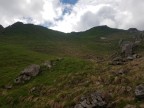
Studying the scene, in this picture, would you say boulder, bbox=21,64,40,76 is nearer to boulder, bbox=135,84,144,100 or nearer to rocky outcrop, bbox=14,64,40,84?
rocky outcrop, bbox=14,64,40,84

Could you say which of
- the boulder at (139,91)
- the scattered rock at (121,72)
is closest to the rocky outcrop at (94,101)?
the boulder at (139,91)

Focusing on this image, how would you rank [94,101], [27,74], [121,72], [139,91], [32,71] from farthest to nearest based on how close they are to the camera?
[32,71]
[27,74]
[121,72]
[139,91]
[94,101]

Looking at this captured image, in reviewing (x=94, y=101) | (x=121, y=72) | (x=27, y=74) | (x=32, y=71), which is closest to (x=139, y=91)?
(x=94, y=101)

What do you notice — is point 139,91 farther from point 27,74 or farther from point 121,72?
point 27,74

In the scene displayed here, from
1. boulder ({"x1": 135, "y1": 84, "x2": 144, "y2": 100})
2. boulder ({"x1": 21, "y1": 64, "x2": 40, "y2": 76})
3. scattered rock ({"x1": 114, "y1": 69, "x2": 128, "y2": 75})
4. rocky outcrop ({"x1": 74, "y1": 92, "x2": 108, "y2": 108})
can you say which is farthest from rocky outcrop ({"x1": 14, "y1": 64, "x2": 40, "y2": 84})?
boulder ({"x1": 135, "y1": 84, "x2": 144, "y2": 100})

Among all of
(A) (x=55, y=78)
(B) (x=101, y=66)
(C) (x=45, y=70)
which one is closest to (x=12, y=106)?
(A) (x=55, y=78)

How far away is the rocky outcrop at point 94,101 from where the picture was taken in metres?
54.7

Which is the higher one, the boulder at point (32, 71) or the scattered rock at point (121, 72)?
the scattered rock at point (121, 72)

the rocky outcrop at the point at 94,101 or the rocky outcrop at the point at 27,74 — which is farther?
the rocky outcrop at the point at 27,74

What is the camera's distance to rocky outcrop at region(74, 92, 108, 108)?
54703 mm

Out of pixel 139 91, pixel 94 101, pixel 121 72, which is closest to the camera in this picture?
pixel 94 101

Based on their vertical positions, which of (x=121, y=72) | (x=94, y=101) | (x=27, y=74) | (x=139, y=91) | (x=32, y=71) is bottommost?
(x=27, y=74)

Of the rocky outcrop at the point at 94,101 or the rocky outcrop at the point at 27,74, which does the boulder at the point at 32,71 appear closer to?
the rocky outcrop at the point at 27,74

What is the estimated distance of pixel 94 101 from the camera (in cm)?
5522
